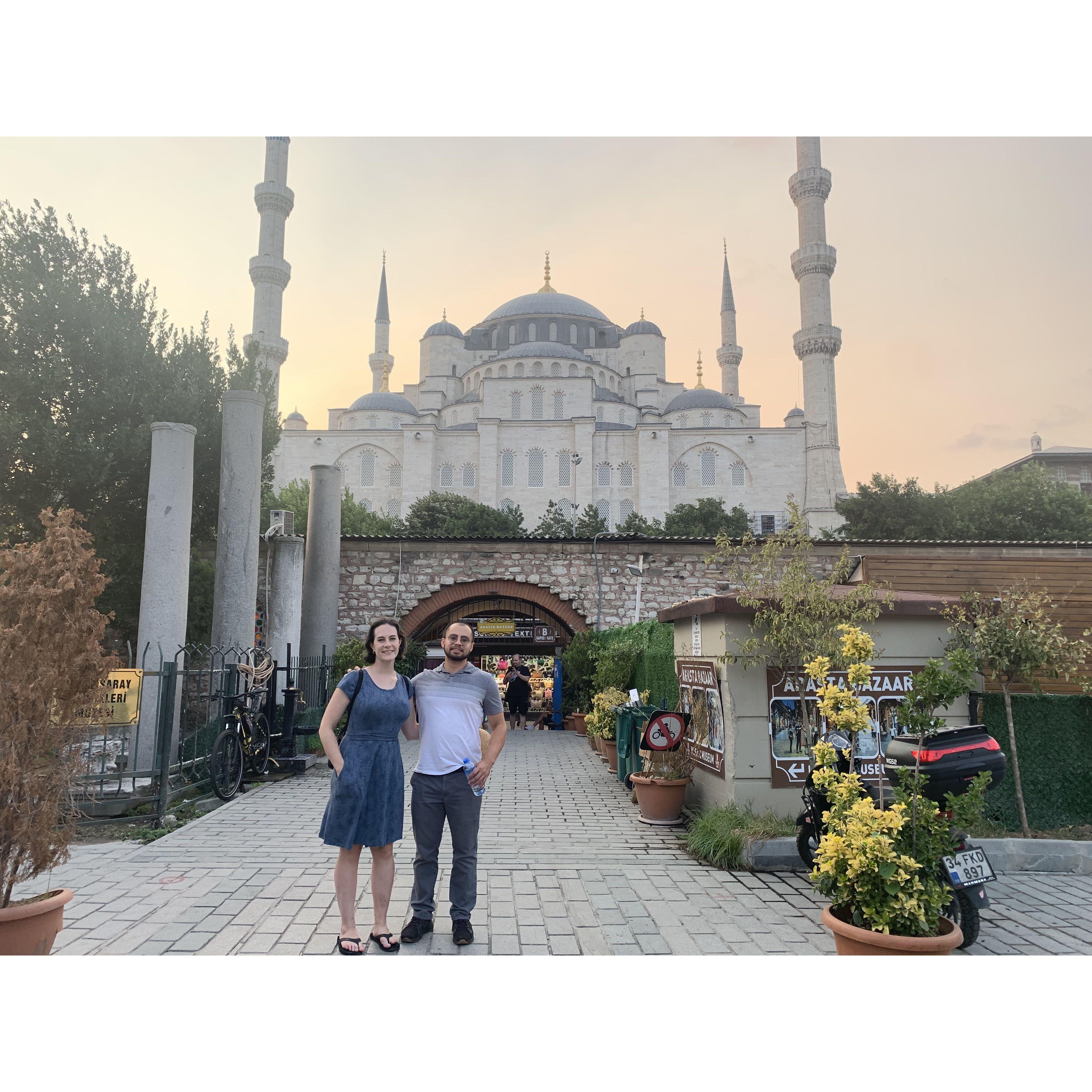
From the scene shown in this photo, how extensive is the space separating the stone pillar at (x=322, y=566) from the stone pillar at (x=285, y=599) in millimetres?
188

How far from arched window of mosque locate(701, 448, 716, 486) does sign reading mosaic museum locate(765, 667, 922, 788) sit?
52.3 m

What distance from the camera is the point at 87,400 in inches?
596

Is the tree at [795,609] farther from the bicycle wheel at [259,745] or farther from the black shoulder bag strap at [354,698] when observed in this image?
the bicycle wheel at [259,745]

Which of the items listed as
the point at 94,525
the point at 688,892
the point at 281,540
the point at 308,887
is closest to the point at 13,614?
the point at 308,887

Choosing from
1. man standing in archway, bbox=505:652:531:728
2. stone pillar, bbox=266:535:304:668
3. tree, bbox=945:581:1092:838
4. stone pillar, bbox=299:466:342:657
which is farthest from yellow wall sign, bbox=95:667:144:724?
man standing in archway, bbox=505:652:531:728

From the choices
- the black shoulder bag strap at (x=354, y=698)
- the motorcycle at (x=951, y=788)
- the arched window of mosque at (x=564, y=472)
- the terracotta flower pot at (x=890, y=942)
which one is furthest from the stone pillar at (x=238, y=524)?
the arched window of mosque at (x=564, y=472)

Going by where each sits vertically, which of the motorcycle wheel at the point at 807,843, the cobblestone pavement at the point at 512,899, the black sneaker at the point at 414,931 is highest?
the motorcycle wheel at the point at 807,843

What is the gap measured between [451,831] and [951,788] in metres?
2.82

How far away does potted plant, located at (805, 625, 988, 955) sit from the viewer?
3139mm

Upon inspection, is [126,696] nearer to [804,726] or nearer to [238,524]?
[238,524]

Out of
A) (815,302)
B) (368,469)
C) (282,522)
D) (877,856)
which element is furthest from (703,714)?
(368,469)

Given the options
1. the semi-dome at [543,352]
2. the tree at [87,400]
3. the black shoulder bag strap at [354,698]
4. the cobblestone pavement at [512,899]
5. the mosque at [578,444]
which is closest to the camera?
the black shoulder bag strap at [354,698]

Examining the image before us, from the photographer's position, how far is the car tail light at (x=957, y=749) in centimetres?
438

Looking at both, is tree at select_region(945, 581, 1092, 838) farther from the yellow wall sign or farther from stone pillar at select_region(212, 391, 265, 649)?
stone pillar at select_region(212, 391, 265, 649)
